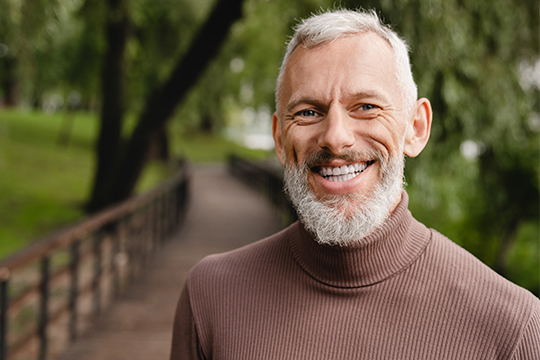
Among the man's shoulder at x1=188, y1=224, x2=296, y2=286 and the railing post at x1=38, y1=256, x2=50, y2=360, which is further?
the railing post at x1=38, y1=256, x2=50, y2=360

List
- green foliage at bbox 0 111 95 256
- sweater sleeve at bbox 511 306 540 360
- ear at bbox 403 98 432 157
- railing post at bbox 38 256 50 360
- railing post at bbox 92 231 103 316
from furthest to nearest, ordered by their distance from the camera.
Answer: green foliage at bbox 0 111 95 256 → railing post at bbox 92 231 103 316 → railing post at bbox 38 256 50 360 → ear at bbox 403 98 432 157 → sweater sleeve at bbox 511 306 540 360

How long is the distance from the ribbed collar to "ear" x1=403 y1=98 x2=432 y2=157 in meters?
0.16

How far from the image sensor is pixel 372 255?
1344 mm

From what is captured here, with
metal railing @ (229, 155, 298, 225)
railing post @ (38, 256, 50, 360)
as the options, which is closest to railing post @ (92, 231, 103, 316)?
railing post @ (38, 256, 50, 360)

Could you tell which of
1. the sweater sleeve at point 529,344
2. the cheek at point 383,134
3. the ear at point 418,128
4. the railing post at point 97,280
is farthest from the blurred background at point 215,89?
the sweater sleeve at point 529,344

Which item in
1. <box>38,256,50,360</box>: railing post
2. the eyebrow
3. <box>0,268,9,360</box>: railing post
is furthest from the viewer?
<box>38,256,50,360</box>: railing post

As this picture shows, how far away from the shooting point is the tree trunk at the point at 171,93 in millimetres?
7410

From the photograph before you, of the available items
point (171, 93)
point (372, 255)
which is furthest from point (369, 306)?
point (171, 93)

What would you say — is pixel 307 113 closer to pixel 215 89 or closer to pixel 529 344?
pixel 529 344

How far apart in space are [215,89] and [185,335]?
16322 millimetres

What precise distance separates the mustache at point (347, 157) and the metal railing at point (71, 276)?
2.50 metres

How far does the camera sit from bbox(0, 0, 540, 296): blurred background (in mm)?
4516

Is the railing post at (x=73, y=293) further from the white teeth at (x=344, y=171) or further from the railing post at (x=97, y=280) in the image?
the white teeth at (x=344, y=171)

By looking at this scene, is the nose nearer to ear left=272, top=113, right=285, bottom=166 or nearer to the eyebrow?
the eyebrow
